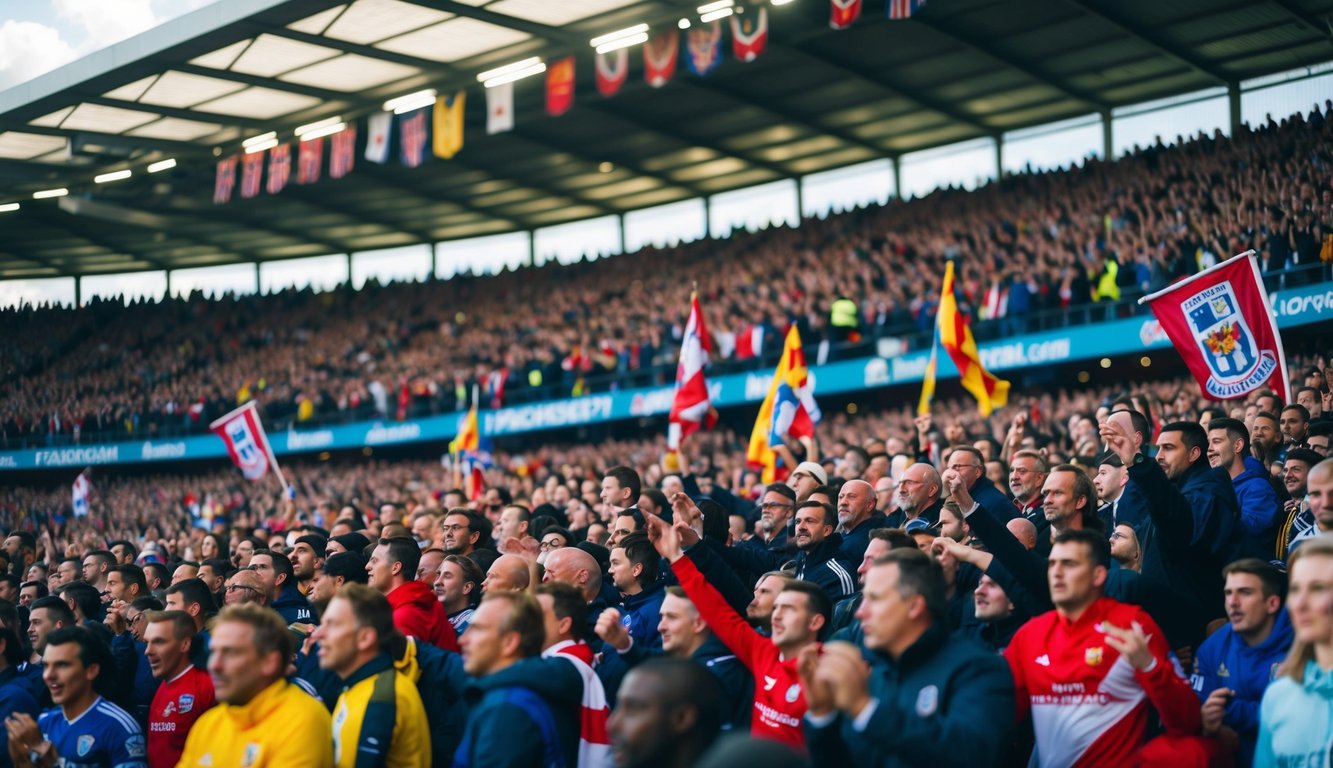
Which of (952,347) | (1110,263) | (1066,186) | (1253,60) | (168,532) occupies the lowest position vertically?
(168,532)

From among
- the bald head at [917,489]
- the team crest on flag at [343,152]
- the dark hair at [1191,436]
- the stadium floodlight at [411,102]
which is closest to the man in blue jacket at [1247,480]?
the dark hair at [1191,436]

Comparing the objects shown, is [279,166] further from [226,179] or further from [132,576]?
[132,576]

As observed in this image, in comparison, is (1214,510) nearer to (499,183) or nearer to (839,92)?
(839,92)

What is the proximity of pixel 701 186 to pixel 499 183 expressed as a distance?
5276 mm

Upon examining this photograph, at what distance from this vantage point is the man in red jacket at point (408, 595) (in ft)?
21.4

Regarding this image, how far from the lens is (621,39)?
21.0m

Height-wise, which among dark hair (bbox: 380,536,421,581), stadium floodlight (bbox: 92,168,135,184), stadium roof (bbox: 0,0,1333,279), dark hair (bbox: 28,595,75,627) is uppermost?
stadium roof (bbox: 0,0,1333,279)

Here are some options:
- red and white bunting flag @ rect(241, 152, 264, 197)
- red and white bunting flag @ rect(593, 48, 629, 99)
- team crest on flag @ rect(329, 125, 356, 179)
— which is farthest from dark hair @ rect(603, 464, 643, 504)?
red and white bunting flag @ rect(241, 152, 264, 197)

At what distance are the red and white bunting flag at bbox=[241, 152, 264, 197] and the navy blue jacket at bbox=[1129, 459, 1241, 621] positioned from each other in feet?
76.0

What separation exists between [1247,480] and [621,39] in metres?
15.5

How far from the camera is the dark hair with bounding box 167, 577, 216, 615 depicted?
7613 millimetres

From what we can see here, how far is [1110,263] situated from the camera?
67.4 feet

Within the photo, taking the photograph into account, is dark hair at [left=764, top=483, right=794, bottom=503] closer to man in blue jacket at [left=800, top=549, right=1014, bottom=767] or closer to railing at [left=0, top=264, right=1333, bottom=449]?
man in blue jacket at [left=800, top=549, right=1014, bottom=767]

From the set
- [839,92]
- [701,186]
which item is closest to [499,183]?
[701,186]
